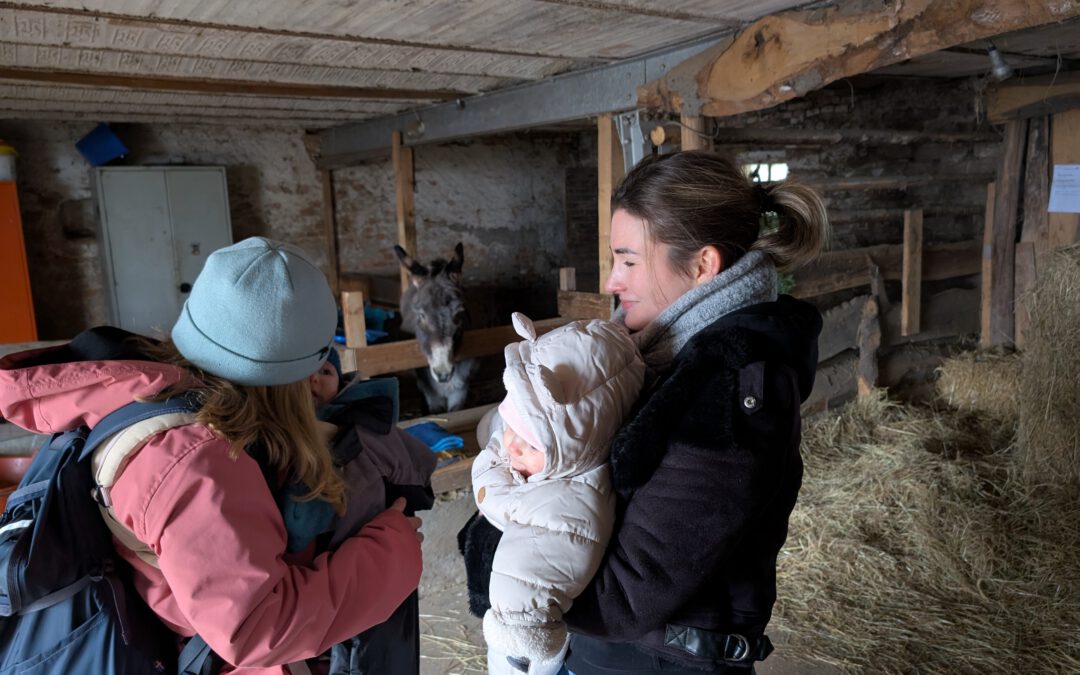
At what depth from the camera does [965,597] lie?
10.7ft

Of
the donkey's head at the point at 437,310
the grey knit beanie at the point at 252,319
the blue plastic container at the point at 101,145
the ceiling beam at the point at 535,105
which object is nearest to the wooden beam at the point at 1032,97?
the ceiling beam at the point at 535,105

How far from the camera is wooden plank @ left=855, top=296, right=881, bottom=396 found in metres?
5.22

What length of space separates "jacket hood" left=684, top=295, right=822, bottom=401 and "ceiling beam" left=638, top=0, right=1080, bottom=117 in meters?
1.37

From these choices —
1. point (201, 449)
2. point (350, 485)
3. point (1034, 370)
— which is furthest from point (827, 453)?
point (201, 449)

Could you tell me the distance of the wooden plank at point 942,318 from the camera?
5426mm

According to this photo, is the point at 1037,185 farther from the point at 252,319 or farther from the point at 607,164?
the point at 252,319

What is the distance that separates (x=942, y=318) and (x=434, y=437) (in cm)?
446

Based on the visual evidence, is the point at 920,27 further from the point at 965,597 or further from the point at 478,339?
the point at 478,339

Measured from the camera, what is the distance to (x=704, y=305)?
1.16m

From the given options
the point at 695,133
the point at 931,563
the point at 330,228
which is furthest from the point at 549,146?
the point at 931,563

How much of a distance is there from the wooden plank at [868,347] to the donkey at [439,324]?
308cm

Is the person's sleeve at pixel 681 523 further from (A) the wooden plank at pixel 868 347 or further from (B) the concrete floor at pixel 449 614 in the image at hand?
(A) the wooden plank at pixel 868 347

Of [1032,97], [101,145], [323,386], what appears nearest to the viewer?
[323,386]

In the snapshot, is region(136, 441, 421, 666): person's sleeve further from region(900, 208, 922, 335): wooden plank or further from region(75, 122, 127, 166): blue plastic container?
region(75, 122, 127, 166): blue plastic container
